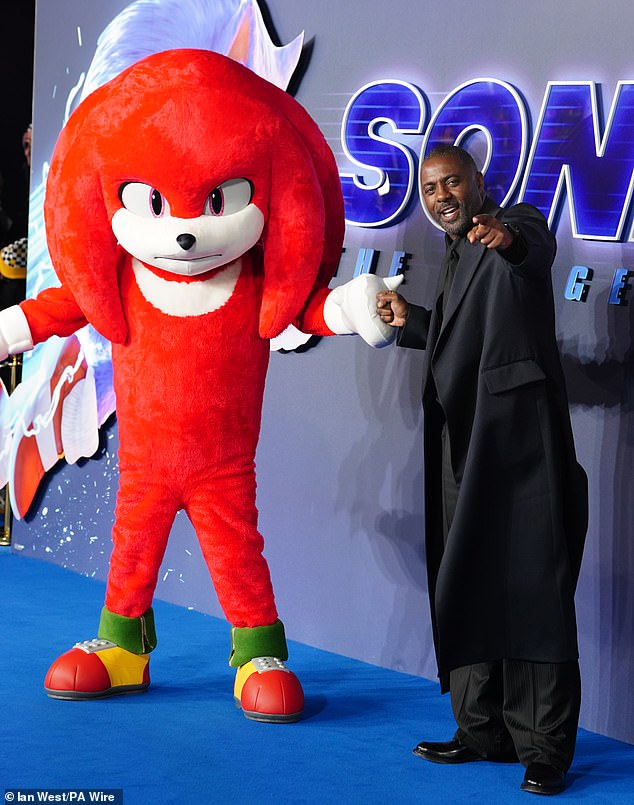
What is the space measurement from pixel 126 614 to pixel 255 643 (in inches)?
15.5

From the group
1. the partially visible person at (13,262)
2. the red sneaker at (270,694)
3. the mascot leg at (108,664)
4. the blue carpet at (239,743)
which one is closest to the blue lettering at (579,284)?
the blue carpet at (239,743)

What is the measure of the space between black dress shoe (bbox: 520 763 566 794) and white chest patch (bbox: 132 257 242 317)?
1486mm

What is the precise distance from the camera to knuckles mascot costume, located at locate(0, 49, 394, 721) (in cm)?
325

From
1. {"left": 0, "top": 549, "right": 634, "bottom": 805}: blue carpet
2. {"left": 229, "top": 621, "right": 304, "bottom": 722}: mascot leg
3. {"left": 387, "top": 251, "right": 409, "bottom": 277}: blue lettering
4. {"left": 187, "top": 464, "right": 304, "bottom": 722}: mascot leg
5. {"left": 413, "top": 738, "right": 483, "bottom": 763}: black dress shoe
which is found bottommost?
{"left": 0, "top": 549, "right": 634, "bottom": 805}: blue carpet

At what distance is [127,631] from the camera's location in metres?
3.58

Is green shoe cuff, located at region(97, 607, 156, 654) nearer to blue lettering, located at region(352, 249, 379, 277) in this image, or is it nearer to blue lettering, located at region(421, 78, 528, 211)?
blue lettering, located at region(352, 249, 379, 277)

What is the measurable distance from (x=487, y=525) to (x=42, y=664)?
1664 mm

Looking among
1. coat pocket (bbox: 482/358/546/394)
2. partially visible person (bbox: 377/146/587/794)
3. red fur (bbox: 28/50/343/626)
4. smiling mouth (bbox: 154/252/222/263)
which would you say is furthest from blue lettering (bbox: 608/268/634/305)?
smiling mouth (bbox: 154/252/222/263)

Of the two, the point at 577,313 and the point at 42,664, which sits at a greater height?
the point at 577,313

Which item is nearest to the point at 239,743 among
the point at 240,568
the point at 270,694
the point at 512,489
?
the point at 270,694

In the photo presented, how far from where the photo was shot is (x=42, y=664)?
387cm

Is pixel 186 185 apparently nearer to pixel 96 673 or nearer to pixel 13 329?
pixel 13 329

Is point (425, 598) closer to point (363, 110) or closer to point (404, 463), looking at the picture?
point (404, 463)

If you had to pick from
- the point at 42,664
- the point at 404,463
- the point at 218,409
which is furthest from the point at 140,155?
the point at 42,664
